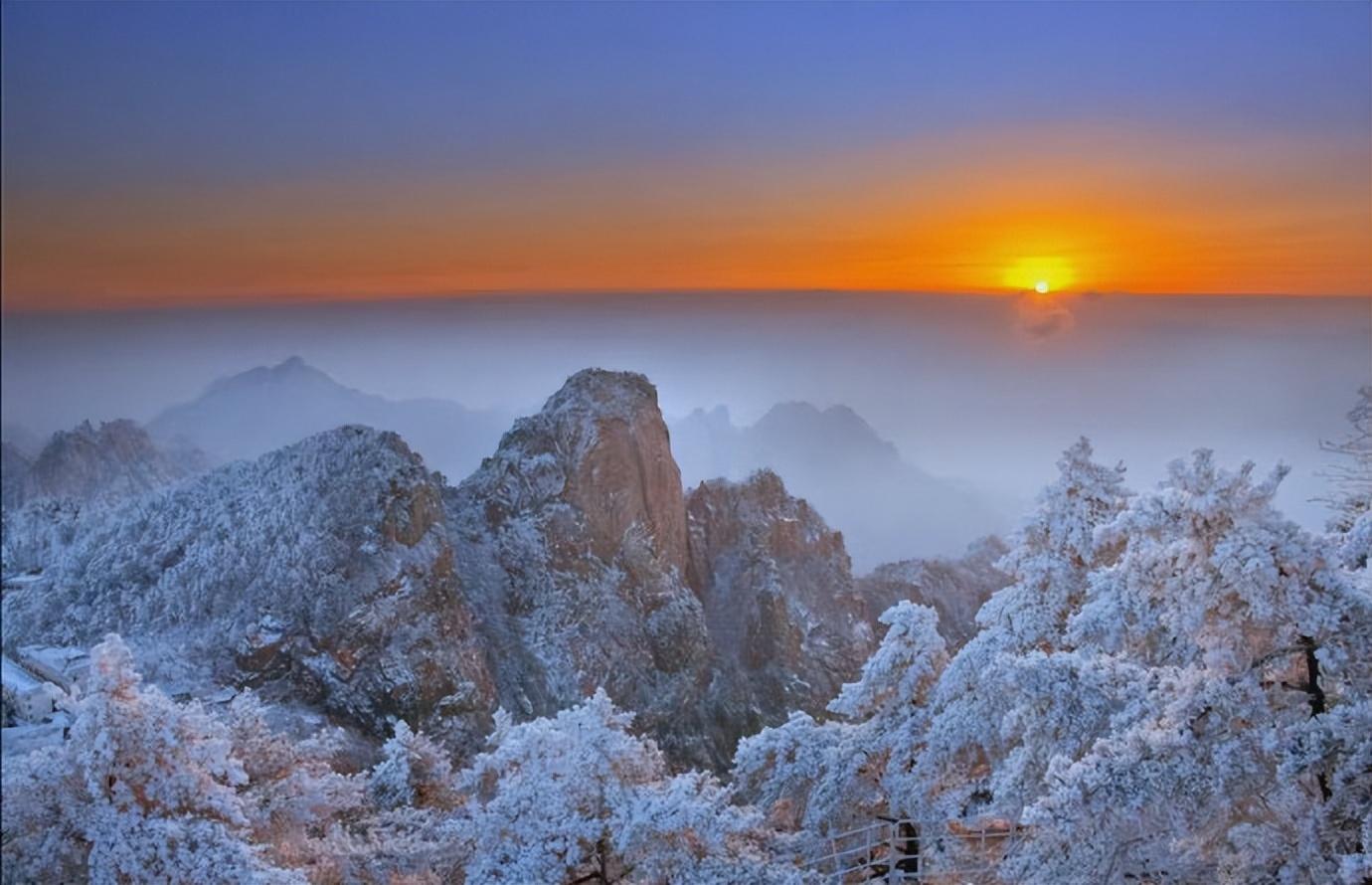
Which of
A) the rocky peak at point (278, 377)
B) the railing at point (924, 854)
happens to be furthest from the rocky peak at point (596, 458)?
the railing at point (924, 854)

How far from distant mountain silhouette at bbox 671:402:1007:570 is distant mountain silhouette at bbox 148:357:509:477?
750cm

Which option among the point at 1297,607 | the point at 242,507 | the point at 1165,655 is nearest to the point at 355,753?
the point at 242,507

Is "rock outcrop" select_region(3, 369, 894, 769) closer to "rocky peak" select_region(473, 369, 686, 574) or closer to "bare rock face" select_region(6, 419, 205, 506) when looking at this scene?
"rocky peak" select_region(473, 369, 686, 574)

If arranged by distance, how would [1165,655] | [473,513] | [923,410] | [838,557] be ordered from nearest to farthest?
[1165,655] → [923,410] → [473,513] → [838,557]

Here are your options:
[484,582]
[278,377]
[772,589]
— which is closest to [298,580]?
[484,582]

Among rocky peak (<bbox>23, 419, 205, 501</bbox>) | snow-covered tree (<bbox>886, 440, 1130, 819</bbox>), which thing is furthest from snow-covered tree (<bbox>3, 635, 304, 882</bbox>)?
rocky peak (<bbox>23, 419, 205, 501</bbox>)

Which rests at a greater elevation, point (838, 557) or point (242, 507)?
point (242, 507)

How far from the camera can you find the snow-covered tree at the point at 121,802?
8.45 m

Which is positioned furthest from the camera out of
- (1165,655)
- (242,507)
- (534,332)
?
(242,507)

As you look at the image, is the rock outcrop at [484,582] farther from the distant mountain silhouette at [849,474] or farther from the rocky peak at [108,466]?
the distant mountain silhouette at [849,474]

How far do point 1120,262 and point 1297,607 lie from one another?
396 inches

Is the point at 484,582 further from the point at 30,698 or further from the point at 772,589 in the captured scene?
the point at 30,698

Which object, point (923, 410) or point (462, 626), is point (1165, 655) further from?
point (462, 626)

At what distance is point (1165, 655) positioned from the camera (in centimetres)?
1001
